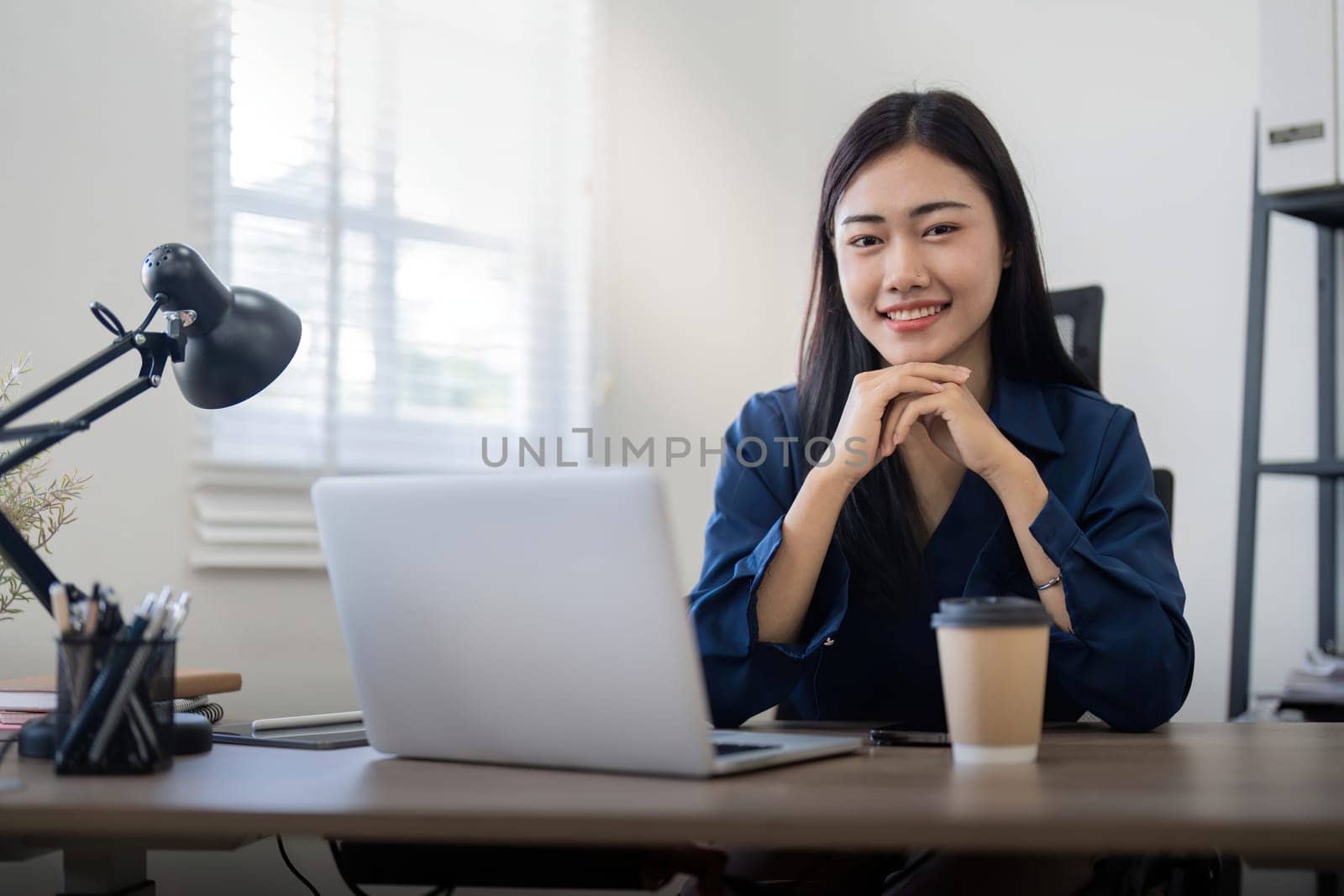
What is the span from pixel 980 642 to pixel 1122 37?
2286mm

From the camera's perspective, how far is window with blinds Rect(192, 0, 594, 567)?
7.70ft

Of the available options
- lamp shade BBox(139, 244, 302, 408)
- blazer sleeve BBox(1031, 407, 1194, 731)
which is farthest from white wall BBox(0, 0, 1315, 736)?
lamp shade BBox(139, 244, 302, 408)

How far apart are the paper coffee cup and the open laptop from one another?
0.38ft

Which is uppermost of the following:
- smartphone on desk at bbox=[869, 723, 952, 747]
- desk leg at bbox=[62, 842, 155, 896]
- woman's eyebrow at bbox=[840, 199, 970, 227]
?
woman's eyebrow at bbox=[840, 199, 970, 227]

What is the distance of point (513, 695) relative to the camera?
0.88 meters

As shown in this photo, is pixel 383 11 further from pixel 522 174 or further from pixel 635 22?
pixel 635 22

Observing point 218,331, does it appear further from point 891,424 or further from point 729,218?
point 729,218

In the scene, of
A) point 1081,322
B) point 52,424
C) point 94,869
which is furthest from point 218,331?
point 1081,322

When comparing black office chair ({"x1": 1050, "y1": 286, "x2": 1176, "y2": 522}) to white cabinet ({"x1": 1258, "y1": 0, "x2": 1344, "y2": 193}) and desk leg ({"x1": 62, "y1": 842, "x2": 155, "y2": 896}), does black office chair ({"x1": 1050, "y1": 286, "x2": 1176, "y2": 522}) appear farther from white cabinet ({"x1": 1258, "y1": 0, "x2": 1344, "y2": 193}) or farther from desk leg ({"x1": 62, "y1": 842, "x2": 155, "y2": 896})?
desk leg ({"x1": 62, "y1": 842, "x2": 155, "y2": 896})

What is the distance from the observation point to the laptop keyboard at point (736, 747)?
916 millimetres

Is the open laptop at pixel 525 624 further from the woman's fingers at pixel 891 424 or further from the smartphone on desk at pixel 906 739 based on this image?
the woman's fingers at pixel 891 424

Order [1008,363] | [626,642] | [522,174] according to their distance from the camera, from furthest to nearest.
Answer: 1. [522,174]
2. [1008,363]
3. [626,642]

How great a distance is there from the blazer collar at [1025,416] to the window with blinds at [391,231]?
1.40m

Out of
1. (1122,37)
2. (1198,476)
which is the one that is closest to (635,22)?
(1122,37)
